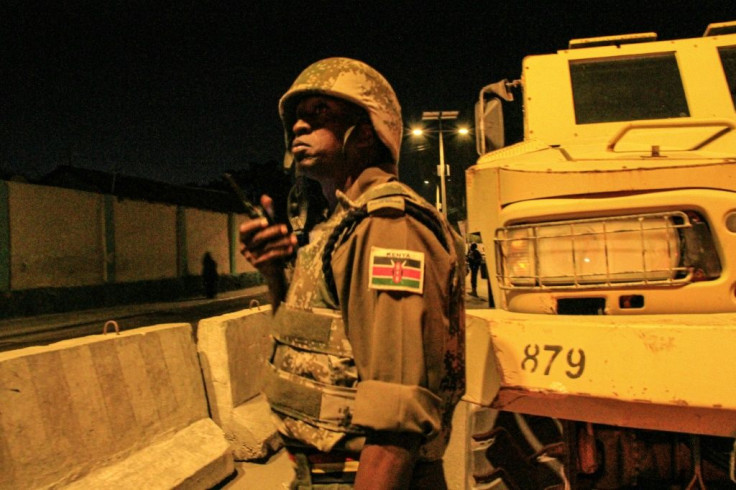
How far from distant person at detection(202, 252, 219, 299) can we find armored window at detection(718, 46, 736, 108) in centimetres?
2042

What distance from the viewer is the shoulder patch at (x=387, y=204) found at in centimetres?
135

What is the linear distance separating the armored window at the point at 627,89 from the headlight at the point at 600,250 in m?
1.74

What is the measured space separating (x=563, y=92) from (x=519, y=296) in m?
2.10

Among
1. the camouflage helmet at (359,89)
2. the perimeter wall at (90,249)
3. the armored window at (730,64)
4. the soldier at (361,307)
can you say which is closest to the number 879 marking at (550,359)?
the soldier at (361,307)

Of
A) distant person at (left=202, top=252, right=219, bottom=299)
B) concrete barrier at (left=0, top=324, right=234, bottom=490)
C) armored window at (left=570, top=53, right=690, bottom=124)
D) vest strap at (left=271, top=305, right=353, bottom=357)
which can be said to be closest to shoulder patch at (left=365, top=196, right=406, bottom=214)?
vest strap at (left=271, top=305, right=353, bottom=357)

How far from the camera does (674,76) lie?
12.5 feet

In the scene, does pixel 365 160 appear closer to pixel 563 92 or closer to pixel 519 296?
pixel 519 296

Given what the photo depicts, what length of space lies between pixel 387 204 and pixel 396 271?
19cm

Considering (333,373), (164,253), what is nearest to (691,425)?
(333,373)

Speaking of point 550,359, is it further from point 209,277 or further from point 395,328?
point 209,277

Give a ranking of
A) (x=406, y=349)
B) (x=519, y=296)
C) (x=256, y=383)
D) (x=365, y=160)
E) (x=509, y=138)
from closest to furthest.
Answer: (x=406, y=349) → (x=365, y=160) → (x=519, y=296) → (x=509, y=138) → (x=256, y=383)

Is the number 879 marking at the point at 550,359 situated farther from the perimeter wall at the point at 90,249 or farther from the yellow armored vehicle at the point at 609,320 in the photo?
the perimeter wall at the point at 90,249

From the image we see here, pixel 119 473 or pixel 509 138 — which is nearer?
pixel 119 473

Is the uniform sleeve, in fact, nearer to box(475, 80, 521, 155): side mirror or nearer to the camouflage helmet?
the camouflage helmet
